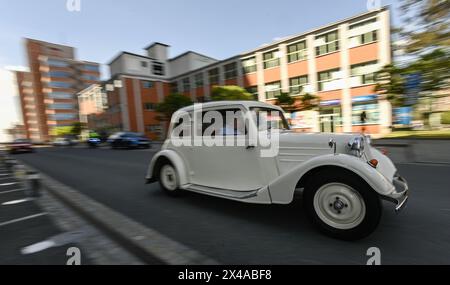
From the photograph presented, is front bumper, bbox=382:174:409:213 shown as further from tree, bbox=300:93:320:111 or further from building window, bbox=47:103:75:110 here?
building window, bbox=47:103:75:110

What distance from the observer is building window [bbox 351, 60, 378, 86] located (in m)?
21.7

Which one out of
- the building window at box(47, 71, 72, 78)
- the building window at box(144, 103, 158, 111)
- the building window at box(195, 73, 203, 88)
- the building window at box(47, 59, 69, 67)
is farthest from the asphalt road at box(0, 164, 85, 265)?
the building window at box(47, 59, 69, 67)

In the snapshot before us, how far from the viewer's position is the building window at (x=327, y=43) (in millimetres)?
23931

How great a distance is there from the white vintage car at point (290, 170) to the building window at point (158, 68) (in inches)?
1700

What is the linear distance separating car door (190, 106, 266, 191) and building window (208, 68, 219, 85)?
1262 inches

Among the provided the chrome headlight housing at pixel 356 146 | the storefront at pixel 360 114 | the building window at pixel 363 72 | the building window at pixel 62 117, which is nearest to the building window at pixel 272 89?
the storefront at pixel 360 114

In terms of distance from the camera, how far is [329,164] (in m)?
2.85

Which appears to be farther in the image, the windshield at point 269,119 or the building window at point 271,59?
the building window at point 271,59

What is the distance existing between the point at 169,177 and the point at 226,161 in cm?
172

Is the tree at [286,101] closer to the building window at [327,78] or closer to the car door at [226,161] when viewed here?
the building window at [327,78]

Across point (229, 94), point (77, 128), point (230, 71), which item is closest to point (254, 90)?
point (230, 71)
